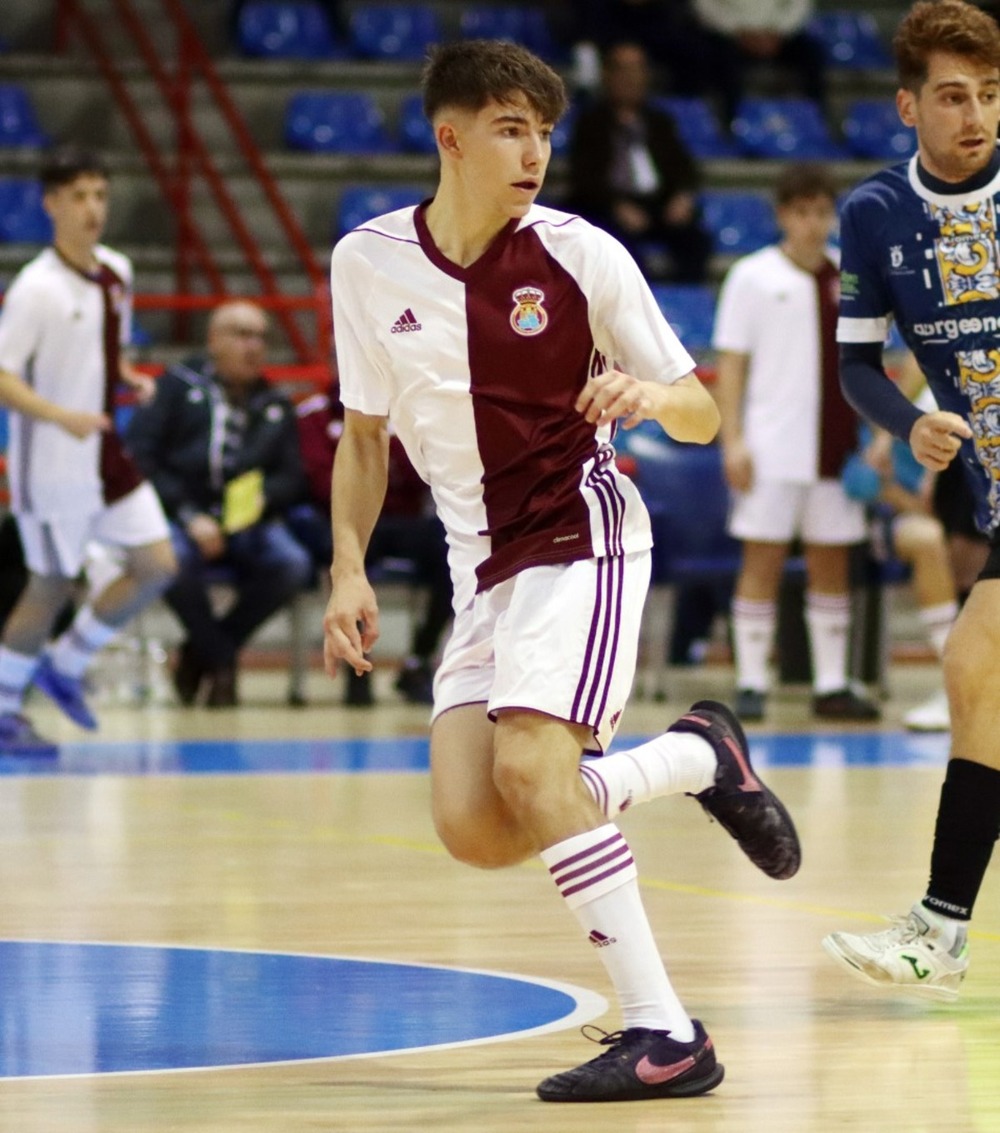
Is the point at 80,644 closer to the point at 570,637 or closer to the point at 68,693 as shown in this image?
the point at 68,693

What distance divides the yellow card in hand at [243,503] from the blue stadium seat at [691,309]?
3774 millimetres

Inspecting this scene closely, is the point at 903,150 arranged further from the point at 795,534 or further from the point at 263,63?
the point at 795,534

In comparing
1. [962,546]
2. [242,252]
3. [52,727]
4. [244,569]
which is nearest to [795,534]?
[962,546]

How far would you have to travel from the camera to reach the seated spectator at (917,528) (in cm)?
993

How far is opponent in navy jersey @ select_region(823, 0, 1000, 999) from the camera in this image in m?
4.26

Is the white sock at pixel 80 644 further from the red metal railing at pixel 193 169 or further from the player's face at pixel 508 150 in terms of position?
the player's face at pixel 508 150

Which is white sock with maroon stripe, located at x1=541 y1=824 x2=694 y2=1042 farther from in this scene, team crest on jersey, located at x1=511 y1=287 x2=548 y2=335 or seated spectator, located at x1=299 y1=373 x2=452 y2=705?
seated spectator, located at x1=299 y1=373 x2=452 y2=705

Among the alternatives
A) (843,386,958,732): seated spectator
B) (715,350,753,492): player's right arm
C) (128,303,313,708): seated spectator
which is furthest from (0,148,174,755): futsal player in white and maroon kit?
(843,386,958,732): seated spectator

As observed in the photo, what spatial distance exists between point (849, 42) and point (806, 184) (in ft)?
23.6

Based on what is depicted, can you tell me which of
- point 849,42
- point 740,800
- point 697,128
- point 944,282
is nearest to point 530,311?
point 740,800

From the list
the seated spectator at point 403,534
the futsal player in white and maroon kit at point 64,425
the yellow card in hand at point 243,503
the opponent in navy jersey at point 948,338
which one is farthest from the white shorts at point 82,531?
the opponent in navy jersey at point 948,338

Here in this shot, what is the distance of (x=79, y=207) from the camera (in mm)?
8758

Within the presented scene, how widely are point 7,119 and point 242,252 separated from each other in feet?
5.17

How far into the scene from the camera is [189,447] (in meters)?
10.7
